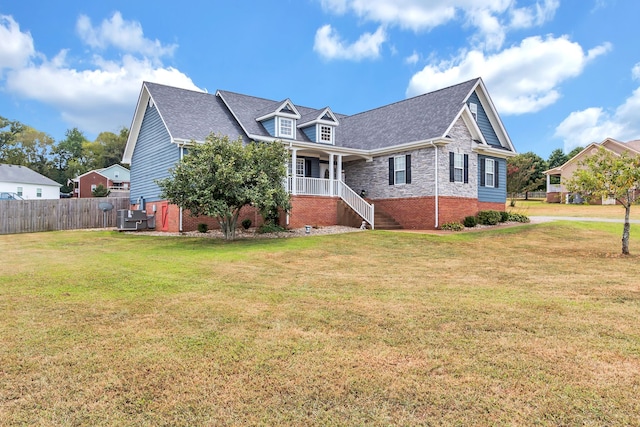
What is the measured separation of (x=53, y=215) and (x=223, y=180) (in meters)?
14.9

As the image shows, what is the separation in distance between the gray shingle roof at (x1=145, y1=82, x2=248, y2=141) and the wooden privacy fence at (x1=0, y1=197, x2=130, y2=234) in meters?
7.85

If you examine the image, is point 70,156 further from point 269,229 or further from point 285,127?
point 269,229

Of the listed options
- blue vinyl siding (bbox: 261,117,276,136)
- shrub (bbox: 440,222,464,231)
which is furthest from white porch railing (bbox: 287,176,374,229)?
shrub (bbox: 440,222,464,231)

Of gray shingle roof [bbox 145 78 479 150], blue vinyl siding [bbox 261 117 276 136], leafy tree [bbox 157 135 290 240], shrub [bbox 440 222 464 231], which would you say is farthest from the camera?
blue vinyl siding [bbox 261 117 276 136]

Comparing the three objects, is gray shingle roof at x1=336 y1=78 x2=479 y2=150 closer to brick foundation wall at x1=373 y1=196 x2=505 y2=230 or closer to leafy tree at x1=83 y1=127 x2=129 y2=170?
brick foundation wall at x1=373 y1=196 x2=505 y2=230

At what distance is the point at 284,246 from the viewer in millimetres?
13766

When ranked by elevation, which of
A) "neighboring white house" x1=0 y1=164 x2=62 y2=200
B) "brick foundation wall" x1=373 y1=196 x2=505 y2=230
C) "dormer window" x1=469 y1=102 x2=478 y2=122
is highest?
"dormer window" x1=469 y1=102 x2=478 y2=122

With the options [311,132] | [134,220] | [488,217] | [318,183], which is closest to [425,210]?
[488,217]

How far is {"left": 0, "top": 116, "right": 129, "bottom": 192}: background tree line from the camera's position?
64875 millimetres

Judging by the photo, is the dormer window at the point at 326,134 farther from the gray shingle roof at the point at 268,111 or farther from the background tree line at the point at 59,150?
the background tree line at the point at 59,150

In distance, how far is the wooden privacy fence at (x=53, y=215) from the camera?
73.7 ft

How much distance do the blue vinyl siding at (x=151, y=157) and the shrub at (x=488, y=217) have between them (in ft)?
50.5

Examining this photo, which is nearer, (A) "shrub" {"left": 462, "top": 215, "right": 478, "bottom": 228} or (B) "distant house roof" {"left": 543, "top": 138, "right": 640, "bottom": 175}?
(A) "shrub" {"left": 462, "top": 215, "right": 478, "bottom": 228}

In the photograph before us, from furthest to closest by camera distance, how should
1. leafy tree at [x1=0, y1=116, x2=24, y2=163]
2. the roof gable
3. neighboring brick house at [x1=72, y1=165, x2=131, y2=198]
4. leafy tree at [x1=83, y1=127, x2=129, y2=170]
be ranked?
leafy tree at [x1=83, y1=127, x2=129, y2=170] → leafy tree at [x1=0, y1=116, x2=24, y2=163] → neighboring brick house at [x1=72, y1=165, x2=131, y2=198] → the roof gable
